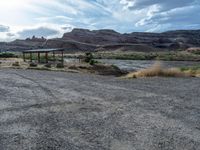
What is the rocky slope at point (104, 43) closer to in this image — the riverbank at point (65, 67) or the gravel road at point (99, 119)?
the riverbank at point (65, 67)

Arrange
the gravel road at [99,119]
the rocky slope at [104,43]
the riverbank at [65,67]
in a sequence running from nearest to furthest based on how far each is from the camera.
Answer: the gravel road at [99,119] → the riverbank at [65,67] → the rocky slope at [104,43]

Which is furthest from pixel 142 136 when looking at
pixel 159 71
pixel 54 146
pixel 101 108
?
pixel 159 71

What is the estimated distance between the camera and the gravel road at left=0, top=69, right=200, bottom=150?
24.2 feet

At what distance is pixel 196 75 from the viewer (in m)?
22.9

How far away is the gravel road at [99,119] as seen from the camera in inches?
291

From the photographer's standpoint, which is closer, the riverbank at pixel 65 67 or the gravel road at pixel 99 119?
the gravel road at pixel 99 119

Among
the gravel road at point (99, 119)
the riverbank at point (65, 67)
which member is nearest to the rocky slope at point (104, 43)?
the riverbank at point (65, 67)

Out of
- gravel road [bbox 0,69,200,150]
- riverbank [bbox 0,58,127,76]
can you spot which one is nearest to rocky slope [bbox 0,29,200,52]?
riverbank [bbox 0,58,127,76]

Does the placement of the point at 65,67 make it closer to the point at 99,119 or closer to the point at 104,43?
the point at 99,119

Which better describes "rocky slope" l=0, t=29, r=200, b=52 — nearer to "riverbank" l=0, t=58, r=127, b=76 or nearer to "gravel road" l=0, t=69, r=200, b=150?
"riverbank" l=0, t=58, r=127, b=76

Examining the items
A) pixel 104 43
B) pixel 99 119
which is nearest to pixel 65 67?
pixel 99 119

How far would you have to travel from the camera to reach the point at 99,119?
9.45 meters

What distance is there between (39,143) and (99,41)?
532 ft

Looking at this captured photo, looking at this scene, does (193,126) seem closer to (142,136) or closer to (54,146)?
(142,136)
